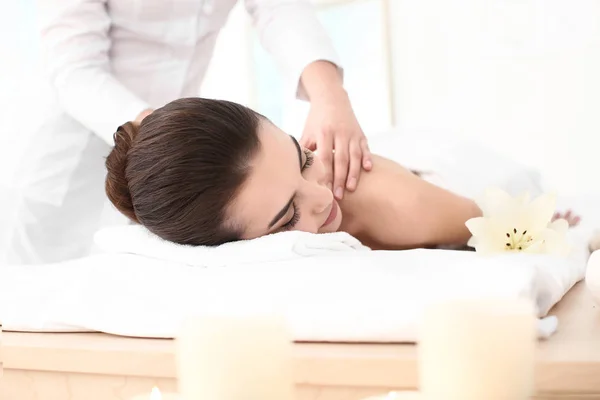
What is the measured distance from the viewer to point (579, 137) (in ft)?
12.0

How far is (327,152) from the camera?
5.15 ft

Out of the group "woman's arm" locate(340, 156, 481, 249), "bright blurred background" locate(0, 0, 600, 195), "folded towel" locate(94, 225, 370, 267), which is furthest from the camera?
"bright blurred background" locate(0, 0, 600, 195)

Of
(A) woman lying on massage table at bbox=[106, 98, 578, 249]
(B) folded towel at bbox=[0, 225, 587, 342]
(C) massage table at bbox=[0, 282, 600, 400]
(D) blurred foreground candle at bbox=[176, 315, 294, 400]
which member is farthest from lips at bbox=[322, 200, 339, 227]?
(D) blurred foreground candle at bbox=[176, 315, 294, 400]

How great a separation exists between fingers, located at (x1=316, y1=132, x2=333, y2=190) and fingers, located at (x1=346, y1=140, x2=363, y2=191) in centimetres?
4

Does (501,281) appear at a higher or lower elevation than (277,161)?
lower

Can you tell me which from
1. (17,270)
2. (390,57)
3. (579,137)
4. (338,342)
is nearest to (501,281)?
(338,342)

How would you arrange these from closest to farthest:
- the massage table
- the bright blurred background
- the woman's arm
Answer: the massage table → the woman's arm → the bright blurred background

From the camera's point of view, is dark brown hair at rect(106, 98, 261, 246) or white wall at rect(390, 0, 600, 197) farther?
white wall at rect(390, 0, 600, 197)

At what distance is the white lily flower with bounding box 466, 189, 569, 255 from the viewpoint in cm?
115

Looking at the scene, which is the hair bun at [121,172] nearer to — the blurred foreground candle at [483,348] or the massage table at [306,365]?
the massage table at [306,365]

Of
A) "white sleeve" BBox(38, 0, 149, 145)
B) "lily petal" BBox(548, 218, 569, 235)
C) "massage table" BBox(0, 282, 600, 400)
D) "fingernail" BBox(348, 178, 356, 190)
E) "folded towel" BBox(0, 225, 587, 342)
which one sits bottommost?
"massage table" BBox(0, 282, 600, 400)

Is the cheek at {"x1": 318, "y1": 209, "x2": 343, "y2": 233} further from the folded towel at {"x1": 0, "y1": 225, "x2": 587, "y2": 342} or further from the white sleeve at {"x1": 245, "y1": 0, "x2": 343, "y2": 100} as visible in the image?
the white sleeve at {"x1": 245, "y1": 0, "x2": 343, "y2": 100}

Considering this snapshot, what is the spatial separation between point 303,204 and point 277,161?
9cm

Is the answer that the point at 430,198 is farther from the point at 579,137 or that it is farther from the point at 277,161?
the point at 579,137
